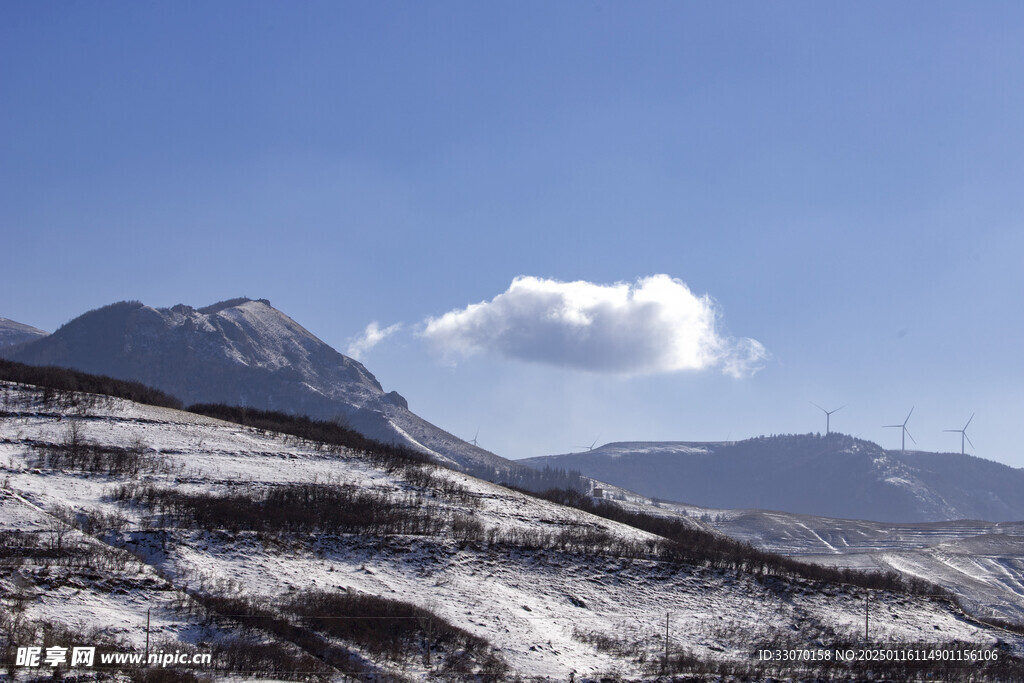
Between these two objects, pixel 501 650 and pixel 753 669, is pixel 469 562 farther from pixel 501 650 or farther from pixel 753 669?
pixel 753 669

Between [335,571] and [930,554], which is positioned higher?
[335,571]

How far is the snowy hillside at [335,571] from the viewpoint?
30406 mm

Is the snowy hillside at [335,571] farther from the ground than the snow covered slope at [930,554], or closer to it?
farther from the ground

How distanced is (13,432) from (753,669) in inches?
1517

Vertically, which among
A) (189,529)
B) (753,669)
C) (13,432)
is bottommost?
(753,669)

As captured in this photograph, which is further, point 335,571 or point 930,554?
point 930,554

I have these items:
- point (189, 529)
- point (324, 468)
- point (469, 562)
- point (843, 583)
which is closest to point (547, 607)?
point (469, 562)

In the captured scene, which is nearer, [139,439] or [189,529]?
[189,529]

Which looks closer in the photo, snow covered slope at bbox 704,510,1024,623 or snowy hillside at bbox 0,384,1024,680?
snowy hillside at bbox 0,384,1024,680

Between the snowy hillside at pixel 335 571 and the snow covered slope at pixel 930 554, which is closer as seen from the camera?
the snowy hillside at pixel 335 571

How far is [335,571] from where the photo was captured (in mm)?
39094

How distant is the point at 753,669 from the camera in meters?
35.7

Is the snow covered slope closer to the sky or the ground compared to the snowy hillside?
closer to the ground

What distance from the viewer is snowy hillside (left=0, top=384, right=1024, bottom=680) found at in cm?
3041
